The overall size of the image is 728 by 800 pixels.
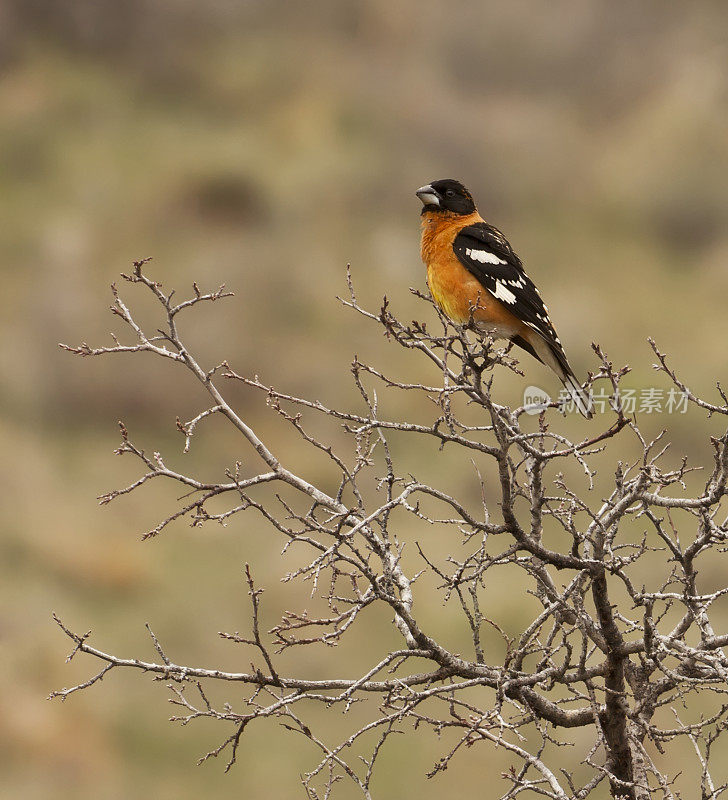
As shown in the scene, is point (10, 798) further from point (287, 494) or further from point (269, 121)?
point (269, 121)

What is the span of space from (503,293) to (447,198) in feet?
2.93

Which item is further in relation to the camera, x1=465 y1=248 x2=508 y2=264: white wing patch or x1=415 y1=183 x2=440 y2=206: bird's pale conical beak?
x1=415 y1=183 x2=440 y2=206: bird's pale conical beak

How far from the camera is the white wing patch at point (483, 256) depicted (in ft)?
21.0

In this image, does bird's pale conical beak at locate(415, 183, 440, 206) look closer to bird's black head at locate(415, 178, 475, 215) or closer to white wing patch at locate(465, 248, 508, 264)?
bird's black head at locate(415, 178, 475, 215)

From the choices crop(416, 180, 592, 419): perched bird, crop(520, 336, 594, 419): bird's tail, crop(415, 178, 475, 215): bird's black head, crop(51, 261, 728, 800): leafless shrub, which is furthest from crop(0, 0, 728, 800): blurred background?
crop(51, 261, 728, 800): leafless shrub

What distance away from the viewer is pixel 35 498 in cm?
2420

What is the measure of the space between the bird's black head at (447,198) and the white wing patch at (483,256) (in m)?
0.51

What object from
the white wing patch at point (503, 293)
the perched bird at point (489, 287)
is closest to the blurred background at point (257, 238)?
the perched bird at point (489, 287)

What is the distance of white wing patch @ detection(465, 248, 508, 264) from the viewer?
251 inches

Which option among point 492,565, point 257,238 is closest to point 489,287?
point 492,565

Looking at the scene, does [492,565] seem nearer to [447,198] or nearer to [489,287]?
[489,287]

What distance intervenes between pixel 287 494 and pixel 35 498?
5.52m

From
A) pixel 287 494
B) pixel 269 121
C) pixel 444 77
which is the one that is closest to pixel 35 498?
pixel 287 494

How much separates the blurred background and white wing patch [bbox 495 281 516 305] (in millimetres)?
12330
